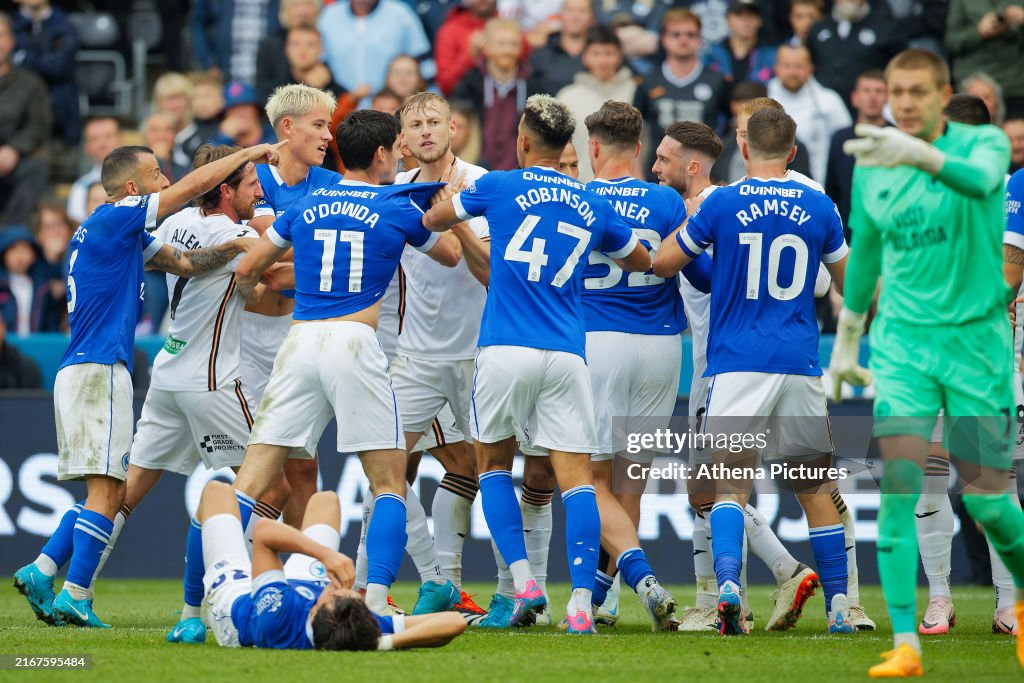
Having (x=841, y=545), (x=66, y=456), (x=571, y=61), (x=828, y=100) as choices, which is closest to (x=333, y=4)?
(x=571, y=61)

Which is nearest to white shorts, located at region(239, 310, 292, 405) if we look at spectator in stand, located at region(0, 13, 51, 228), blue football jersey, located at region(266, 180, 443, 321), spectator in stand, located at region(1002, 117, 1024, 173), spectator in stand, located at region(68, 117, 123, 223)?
blue football jersey, located at region(266, 180, 443, 321)

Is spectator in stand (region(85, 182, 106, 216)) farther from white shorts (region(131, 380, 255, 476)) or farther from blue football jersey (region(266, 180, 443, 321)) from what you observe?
blue football jersey (region(266, 180, 443, 321))

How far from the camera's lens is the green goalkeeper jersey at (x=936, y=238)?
21.6ft

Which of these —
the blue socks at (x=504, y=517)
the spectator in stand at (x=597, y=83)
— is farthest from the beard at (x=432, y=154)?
the spectator in stand at (x=597, y=83)

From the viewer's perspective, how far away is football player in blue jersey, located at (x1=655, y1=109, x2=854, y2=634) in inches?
324

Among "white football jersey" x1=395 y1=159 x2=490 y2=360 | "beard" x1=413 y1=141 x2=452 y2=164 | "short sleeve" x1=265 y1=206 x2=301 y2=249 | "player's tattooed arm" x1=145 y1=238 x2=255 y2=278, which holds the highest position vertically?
"beard" x1=413 y1=141 x2=452 y2=164

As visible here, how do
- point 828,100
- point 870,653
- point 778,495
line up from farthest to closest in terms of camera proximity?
point 828,100
point 778,495
point 870,653

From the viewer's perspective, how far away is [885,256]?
6742 millimetres

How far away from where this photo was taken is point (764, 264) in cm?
827

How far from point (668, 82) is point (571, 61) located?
133cm

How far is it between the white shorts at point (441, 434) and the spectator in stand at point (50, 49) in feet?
33.2

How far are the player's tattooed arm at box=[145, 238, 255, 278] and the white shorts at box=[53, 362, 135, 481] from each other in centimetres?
75

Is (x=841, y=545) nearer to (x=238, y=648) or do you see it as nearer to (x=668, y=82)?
(x=238, y=648)

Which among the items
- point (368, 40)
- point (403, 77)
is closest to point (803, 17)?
point (403, 77)
